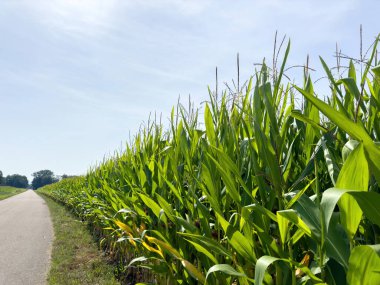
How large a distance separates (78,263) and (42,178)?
162 meters

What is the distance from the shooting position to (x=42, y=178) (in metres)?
158

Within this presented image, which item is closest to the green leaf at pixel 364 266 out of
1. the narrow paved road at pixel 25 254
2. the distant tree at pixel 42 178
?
the narrow paved road at pixel 25 254

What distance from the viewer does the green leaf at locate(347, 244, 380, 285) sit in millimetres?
1095

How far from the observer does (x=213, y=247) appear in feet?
6.19

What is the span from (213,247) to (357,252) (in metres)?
0.87

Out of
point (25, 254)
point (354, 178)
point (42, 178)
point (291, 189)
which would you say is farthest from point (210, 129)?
point (42, 178)

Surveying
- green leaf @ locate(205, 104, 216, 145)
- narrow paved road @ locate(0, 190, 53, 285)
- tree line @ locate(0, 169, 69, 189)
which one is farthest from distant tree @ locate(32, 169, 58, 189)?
green leaf @ locate(205, 104, 216, 145)

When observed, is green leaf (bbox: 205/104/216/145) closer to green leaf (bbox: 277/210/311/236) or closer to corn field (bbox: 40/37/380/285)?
corn field (bbox: 40/37/380/285)

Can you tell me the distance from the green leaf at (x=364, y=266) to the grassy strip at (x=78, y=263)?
4.24 m

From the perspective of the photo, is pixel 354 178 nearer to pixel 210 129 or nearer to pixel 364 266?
pixel 364 266

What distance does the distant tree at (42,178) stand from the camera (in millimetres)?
156250

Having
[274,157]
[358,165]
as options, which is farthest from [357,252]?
[274,157]

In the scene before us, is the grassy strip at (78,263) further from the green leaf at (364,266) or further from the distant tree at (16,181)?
the distant tree at (16,181)

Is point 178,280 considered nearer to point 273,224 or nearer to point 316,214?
point 273,224
